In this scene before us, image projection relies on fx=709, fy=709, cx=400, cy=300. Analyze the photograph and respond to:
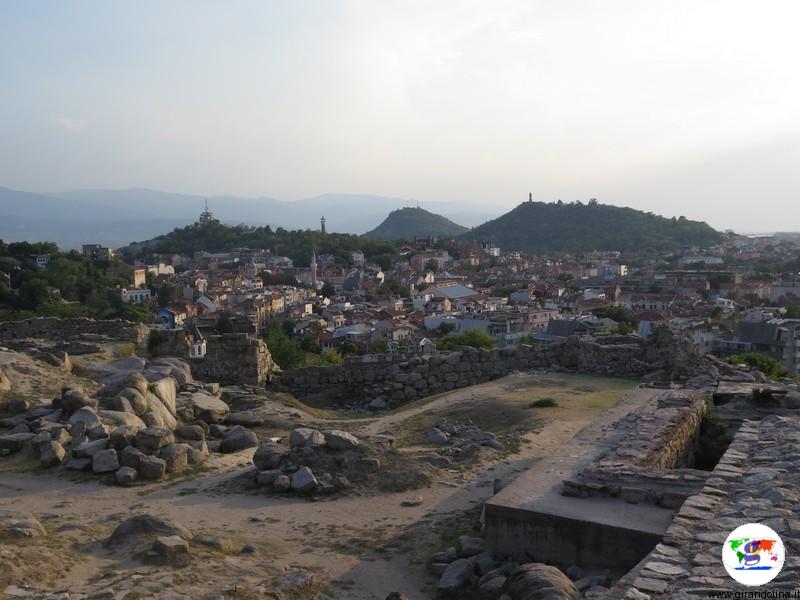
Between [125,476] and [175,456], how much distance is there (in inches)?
32.1

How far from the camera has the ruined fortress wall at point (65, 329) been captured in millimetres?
19953

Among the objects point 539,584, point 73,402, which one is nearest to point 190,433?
point 73,402

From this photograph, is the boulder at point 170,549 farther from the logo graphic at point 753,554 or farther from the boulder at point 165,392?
the boulder at point 165,392

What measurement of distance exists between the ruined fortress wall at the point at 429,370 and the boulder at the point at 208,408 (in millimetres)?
4149

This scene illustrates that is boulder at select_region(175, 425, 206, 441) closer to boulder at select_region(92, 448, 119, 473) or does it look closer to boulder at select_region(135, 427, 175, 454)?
boulder at select_region(135, 427, 175, 454)

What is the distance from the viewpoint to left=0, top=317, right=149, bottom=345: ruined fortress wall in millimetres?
19953

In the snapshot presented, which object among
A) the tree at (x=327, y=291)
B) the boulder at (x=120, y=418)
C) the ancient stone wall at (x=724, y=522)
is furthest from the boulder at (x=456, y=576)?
the tree at (x=327, y=291)

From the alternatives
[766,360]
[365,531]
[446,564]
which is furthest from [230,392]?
[766,360]

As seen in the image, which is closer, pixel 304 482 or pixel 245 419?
pixel 304 482

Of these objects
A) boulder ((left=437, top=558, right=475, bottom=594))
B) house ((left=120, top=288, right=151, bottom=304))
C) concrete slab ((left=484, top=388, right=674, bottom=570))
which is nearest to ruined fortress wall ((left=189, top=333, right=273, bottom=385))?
concrete slab ((left=484, top=388, right=674, bottom=570))

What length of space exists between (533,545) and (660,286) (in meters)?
106

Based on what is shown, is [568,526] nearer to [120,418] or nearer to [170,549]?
[170,549]

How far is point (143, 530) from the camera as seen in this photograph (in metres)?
7.66

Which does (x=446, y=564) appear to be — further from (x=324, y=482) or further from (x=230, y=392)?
(x=230, y=392)
